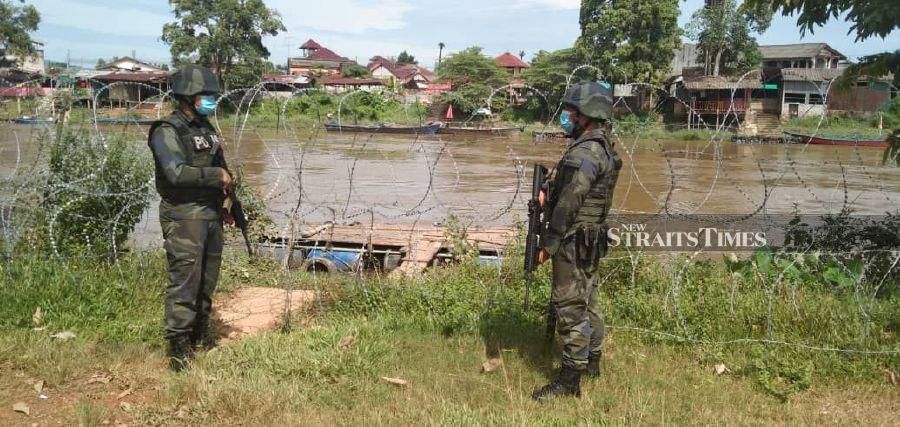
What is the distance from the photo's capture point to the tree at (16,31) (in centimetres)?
4859

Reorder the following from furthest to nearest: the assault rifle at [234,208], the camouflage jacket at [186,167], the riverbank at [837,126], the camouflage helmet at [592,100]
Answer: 1. the riverbank at [837,126]
2. the assault rifle at [234,208]
3. the camouflage jacket at [186,167]
4. the camouflage helmet at [592,100]

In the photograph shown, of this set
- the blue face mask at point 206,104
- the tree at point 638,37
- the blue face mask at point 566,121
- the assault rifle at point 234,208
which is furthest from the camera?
the tree at point 638,37

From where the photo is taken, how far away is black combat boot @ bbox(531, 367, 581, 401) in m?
3.65

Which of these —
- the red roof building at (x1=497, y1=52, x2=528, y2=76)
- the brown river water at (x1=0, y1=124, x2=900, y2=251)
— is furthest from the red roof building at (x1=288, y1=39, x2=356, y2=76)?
the brown river water at (x1=0, y1=124, x2=900, y2=251)

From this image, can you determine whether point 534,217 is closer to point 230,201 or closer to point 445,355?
point 445,355

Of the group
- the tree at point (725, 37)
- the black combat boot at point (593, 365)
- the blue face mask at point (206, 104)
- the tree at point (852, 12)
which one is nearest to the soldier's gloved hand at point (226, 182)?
the blue face mask at point (206, 104)

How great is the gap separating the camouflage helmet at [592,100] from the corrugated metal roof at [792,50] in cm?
5137

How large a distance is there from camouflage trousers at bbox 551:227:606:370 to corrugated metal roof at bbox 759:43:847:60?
2030 inches

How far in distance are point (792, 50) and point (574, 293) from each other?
55.6 m

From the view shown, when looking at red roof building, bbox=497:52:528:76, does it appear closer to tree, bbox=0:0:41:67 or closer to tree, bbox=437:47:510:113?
tree, bbox=437:47:510:113

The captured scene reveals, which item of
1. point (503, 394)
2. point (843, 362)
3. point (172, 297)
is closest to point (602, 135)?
point (503, 394)

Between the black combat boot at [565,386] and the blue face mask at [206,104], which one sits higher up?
the blue face mask at [206,104]

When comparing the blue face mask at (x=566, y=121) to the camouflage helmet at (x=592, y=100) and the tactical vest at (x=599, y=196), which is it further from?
the tactical vest at (x=599, y=196)

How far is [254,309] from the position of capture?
208 inches
